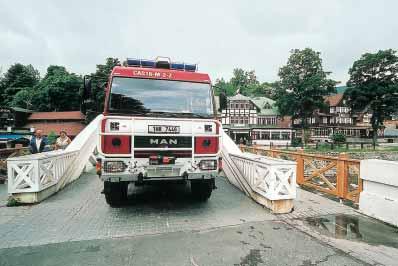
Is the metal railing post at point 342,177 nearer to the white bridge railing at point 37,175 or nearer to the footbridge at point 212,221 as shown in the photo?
the footbridge at point 212,221

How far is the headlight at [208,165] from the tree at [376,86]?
156ft

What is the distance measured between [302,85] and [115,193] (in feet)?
146

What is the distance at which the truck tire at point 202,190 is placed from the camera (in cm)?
596

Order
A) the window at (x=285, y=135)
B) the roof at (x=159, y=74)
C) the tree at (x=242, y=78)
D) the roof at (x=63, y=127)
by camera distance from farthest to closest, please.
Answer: the tree at (x=242, y=78), the window at (x=285, y=135), the roof at (x=63, y=127), the roof at (x=159, y=74)

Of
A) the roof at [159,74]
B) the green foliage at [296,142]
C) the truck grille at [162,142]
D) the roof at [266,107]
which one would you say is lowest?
the green foliage at [296,142]

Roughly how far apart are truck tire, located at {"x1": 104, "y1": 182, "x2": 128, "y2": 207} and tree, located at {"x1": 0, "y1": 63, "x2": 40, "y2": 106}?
60989 millimetres

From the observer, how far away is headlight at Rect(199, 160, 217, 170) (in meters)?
5.10

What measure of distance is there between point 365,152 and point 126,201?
133 feet

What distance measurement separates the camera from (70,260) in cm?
346

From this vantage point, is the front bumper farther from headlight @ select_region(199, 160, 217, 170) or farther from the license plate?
the license plate

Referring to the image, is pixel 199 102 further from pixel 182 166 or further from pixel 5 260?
pixel 5 260

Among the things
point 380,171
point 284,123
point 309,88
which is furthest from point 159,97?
point 284,123

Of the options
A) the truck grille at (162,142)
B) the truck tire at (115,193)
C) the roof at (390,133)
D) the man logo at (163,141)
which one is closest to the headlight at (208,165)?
the truck grille at (162,142)

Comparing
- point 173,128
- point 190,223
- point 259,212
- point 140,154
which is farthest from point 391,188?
point 140,154
